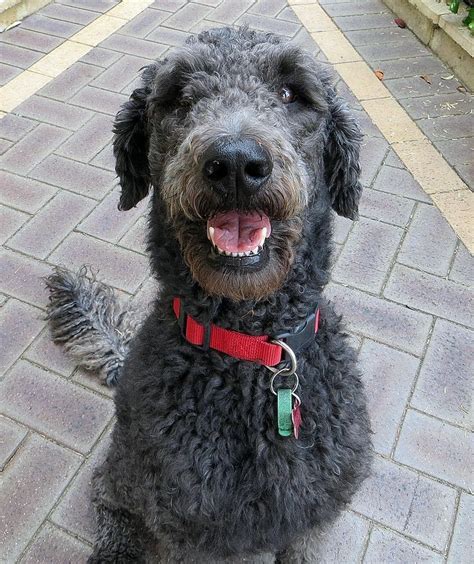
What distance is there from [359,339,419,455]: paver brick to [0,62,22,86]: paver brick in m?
3.60

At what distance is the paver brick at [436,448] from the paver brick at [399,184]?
62.9 inches

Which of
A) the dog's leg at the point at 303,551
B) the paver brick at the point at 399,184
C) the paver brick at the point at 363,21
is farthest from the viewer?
the paver brick at the point at 363,21

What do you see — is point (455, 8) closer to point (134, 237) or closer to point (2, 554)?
point (134, 237)

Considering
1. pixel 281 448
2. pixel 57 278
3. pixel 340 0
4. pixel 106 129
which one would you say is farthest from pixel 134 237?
pixel 340 0

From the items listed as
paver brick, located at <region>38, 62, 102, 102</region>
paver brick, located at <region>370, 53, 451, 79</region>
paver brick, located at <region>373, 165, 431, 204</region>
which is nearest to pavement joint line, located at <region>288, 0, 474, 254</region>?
paver brick, located at <region>373, 165, 431, 204</region>

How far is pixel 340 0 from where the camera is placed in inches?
227

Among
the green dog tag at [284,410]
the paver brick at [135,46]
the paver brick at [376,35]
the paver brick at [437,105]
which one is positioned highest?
the green dog tag at [284,410]

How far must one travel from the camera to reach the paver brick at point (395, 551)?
2.34 m

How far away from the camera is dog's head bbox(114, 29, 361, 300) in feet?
4.78

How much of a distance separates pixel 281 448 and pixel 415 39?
456cm

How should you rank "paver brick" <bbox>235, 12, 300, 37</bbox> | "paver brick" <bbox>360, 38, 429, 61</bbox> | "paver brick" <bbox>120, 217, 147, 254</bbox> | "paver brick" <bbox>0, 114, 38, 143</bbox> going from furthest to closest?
"paver brick" <bbox>235, 12, 300, 37</bbox> → "paver brick" <bbox>360, 38, 429, 61</bbox> → "paver brick" <bbox>0, 114, 38, 143</bbox> → "paver brick" <bbox>120, 217, 147, 254</bbox>

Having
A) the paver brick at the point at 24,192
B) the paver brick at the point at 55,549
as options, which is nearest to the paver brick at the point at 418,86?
the paver brick at the point at 24,192

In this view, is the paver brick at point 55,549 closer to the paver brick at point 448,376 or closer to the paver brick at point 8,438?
the paver brick at point 8,438

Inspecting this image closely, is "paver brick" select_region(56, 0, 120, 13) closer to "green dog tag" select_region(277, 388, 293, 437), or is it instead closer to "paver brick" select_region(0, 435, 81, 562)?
"paver brick" select_region(0, 435, 81, 562)
